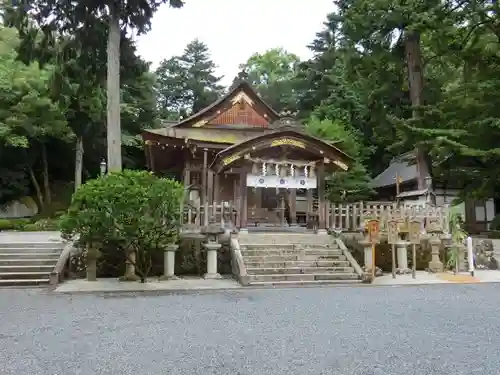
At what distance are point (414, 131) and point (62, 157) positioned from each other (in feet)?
79.7

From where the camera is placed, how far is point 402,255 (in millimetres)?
11234

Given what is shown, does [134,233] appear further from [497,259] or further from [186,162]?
[497,259]

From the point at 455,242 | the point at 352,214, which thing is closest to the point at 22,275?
the point at 352,214

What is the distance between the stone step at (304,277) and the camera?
9.49m

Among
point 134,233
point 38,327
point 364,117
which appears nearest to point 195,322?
point 38,327

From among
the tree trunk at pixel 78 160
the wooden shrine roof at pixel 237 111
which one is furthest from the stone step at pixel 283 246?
the tree trunk at pixel 78 160

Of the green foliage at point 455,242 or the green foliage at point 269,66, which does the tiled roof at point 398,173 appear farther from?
the green foliage at point 269,66

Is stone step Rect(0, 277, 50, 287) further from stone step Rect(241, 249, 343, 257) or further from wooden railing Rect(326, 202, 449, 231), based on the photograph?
wooden railing Rect(326, 202, 449, 231)

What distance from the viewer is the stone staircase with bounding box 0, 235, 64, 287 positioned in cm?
939

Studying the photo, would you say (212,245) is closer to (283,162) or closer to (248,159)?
(248,159)

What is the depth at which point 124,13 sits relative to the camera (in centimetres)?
1392

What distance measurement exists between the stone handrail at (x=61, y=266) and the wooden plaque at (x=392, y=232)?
26.8ft

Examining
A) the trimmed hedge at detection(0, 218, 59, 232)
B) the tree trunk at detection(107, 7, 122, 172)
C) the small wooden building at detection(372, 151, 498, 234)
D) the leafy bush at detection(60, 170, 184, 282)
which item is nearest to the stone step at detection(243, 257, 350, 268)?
the leafy bush at detection(60, 170, 184, 282)

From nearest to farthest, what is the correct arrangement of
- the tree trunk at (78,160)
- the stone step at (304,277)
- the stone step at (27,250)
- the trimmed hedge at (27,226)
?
the stone step at (304,277)
the stone step at (27,250)
the trimmed hedge at (27,226)
the tree trunk at (78,160)
